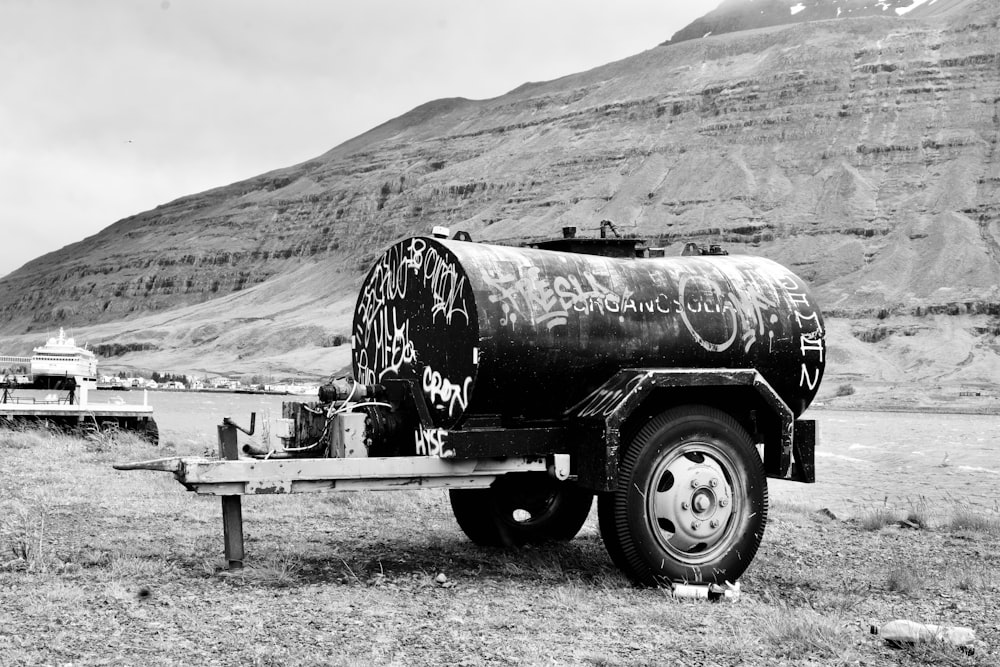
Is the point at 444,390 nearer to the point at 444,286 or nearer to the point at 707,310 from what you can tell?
the point at 444,286

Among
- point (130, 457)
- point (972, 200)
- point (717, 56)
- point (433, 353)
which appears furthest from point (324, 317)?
point (433, 353)

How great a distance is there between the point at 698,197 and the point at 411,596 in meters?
124

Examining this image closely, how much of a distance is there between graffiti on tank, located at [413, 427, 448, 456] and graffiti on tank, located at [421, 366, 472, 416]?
0.19 meters

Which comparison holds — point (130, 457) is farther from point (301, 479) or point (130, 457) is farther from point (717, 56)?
point (717, 56)

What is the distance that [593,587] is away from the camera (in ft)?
19.6

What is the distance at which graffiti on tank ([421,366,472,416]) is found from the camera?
19.6ft

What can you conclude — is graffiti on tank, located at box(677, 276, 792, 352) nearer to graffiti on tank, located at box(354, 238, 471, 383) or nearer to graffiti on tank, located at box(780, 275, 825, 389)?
graffiti on tank, located at box(780, 275, 825, 389)

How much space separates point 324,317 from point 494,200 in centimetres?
3540

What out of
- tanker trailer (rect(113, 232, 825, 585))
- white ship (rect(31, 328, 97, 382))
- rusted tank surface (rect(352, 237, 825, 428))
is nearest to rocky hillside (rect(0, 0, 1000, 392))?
white ship (rect(31, 328, 97, 382))

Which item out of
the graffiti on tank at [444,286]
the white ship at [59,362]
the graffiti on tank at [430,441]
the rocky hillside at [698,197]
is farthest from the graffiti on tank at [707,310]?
→ the rocky hillside at [698,197]

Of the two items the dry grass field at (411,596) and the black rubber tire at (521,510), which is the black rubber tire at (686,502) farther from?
the black rubber tire at (521,510)

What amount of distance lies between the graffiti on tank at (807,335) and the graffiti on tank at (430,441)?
2.56m

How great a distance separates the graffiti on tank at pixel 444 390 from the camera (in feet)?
19.6

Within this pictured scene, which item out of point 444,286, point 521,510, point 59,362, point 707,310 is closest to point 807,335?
point 707,310
